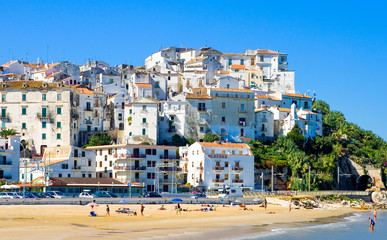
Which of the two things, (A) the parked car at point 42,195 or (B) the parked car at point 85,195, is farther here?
(B) the parked car at point 85,195

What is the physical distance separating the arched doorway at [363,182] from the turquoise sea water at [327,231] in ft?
146

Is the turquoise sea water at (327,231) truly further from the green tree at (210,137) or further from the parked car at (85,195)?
the green tree at (210,137)

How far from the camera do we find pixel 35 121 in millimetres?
96938

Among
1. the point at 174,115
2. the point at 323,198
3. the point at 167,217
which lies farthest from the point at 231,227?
the point at 174,115

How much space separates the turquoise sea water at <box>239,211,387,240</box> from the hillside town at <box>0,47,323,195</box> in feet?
93.9

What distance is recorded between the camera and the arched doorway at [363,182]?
107m

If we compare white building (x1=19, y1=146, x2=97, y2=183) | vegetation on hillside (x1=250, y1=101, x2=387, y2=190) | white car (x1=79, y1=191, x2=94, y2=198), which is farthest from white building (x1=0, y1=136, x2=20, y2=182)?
vegetation on hillside (x1=250, y1=101, x2=387, y2=190)

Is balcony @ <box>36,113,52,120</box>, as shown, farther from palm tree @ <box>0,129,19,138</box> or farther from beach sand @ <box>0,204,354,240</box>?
beach sand @ <box>0,204,354,240</box>

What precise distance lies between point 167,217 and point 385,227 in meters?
19.9

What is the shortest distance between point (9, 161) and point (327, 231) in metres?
45.8

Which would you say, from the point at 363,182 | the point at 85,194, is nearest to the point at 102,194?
the point at 85,194

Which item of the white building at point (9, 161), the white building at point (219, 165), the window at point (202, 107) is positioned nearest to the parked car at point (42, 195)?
the white building at point (9, 161)

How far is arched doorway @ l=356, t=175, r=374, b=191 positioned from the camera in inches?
4200

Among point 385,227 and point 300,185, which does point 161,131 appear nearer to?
point 300,185
